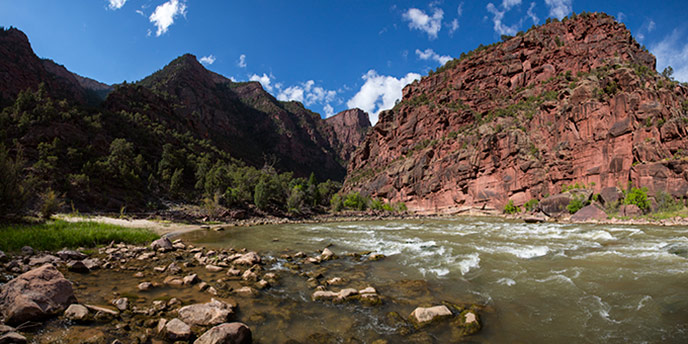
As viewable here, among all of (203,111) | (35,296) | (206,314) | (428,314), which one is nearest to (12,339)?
(35,296)

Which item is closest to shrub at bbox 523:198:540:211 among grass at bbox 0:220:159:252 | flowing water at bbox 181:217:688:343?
flowing water at bbox 181:217:688:343

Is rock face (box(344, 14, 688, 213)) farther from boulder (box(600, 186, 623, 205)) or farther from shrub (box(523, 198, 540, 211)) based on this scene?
boulder (box(600, 186, 623, 205))

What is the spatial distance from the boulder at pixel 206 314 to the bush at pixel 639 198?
48.9 metres

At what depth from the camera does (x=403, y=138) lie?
4449 inches

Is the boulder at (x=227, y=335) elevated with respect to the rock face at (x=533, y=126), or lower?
lower

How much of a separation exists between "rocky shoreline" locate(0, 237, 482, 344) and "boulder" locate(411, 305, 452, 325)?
20mm

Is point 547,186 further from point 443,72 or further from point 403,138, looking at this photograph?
point 443,72

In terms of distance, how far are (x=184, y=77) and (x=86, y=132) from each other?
104 m

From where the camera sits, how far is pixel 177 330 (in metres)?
4.25

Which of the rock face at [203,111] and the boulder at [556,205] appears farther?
the rock face at [203,111]

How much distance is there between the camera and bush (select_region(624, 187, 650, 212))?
34094 millimetres

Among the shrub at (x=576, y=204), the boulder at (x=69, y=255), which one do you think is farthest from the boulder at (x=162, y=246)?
the shrub at (x=576, y=204)

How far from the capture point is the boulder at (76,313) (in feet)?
14.2

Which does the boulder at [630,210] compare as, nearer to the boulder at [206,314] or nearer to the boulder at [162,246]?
the boulder at [206,314]
